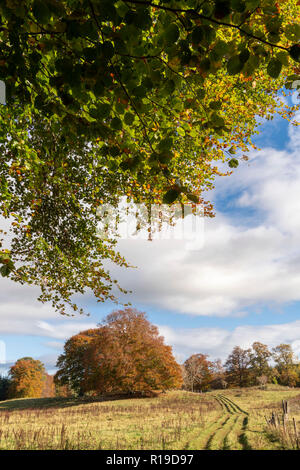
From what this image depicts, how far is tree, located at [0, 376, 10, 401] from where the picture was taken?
227ft

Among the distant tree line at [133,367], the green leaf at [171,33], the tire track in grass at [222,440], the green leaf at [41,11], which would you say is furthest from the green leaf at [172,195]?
the distant tree line at [133,367]

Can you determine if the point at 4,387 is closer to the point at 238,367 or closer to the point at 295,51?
the point at 238,367

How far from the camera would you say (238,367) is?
79938 millimetres

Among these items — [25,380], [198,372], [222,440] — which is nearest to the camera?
[222,440]

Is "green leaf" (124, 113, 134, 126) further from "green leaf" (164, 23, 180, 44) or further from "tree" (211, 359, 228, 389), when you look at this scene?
"tree" (211, 359, 228, 389)

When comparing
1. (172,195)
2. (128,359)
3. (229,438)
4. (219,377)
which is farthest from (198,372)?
(172,195)

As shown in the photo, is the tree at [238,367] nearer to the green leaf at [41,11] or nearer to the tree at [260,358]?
the tree at [260,358]

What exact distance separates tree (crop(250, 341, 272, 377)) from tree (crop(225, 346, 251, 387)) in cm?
164

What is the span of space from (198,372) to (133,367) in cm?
4866

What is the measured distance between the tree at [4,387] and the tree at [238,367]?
6035 cm

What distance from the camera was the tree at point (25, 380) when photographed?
68500mm

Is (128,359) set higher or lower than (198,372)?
higher
